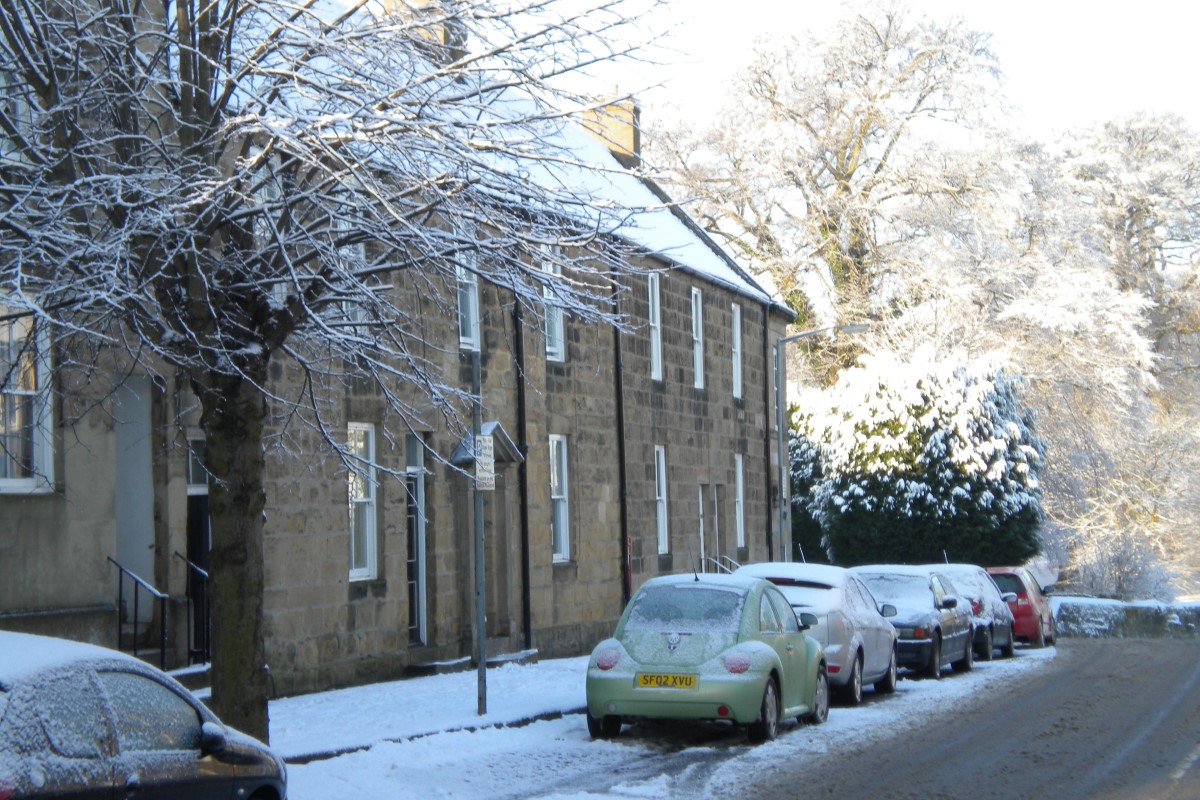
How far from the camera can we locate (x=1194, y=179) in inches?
1775

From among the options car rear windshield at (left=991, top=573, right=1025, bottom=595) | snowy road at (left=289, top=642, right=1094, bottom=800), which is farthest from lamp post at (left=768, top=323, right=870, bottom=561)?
snowy road at (left=289, top=642, right=1094, bottom=800)

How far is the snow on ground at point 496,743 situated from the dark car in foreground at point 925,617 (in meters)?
2.01

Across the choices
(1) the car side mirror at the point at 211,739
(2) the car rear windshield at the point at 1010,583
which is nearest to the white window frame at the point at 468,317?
(2) the car rear windshield at the point at 1010,583

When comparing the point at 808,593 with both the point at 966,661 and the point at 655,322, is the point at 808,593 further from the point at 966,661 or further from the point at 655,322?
the point at 655,322

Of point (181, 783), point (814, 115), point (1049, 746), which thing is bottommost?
point (1049, 746)

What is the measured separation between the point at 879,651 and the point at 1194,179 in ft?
105

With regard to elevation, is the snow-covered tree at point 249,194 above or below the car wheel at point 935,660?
above

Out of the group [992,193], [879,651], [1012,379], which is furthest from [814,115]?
[879,651]

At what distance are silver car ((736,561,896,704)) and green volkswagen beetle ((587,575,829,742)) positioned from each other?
207 cm

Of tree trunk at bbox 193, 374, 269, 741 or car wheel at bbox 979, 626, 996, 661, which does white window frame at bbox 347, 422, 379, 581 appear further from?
car wheel at bbox 979, 626, 996, 661

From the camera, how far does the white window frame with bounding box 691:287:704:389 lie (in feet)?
97.3

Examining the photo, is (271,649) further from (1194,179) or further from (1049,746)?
(1194,179)

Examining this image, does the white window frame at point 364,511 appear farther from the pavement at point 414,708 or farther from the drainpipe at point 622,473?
the drainpipe at point 622,473

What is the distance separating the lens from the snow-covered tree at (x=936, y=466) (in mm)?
37531
